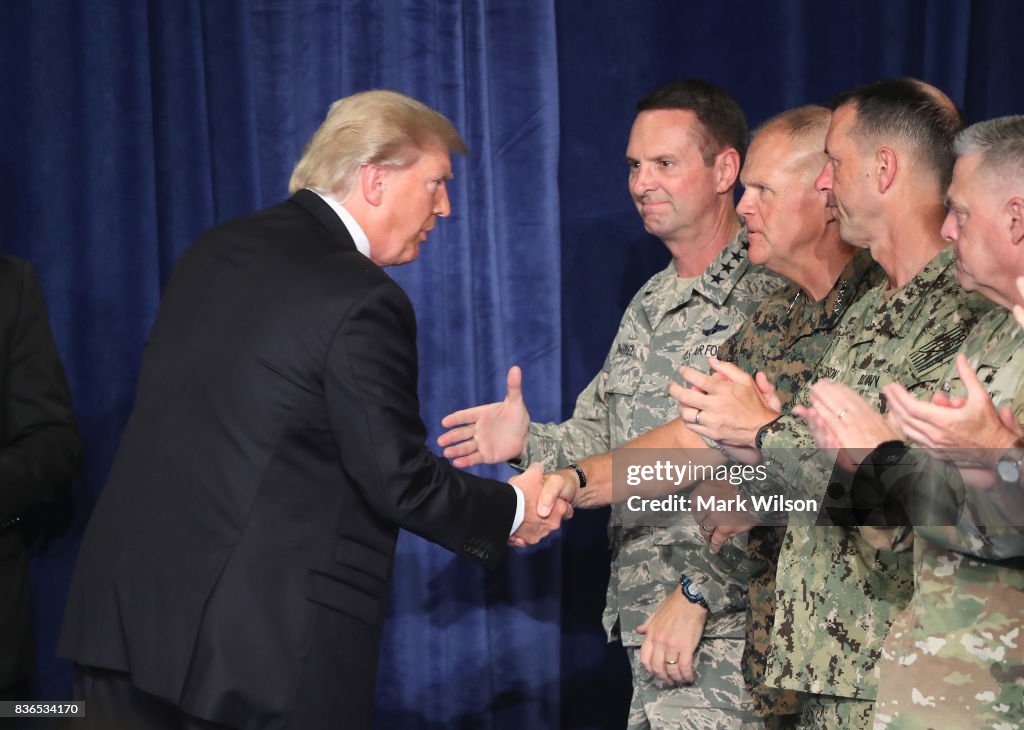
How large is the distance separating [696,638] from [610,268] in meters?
1.22

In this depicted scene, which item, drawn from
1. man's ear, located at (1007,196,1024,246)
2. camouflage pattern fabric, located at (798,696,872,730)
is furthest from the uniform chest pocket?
man's ear, located at (1007,196,1024,246)

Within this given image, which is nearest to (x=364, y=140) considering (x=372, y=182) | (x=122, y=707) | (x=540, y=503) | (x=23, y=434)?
(x=372, y=182)

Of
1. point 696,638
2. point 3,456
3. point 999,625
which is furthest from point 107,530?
point 999,625

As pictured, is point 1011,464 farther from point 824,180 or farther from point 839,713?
point 824,180

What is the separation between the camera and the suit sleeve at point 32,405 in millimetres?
2852

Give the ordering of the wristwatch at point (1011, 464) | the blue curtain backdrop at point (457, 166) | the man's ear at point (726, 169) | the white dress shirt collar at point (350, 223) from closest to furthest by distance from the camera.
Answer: the wristwatch at point (1011, 464)
the white dress shirt collar at point (350, 223)
the man's ear at point (726, 169)
the blue curtain backdrop at point (457, 166)

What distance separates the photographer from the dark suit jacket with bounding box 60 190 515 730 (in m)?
1.97

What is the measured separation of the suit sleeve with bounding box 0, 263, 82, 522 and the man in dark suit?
833 millimetres

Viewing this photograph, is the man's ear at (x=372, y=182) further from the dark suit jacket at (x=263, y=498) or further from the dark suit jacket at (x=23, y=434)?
the dark suit jacket at (x=23, y=434)

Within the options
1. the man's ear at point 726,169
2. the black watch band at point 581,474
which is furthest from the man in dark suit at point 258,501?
the man's ear at point 726,169

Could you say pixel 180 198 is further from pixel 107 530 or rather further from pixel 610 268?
pixel 107 530

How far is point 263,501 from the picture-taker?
1.99m

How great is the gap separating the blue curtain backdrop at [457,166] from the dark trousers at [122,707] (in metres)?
1.33

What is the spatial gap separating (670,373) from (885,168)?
31.1 inches
